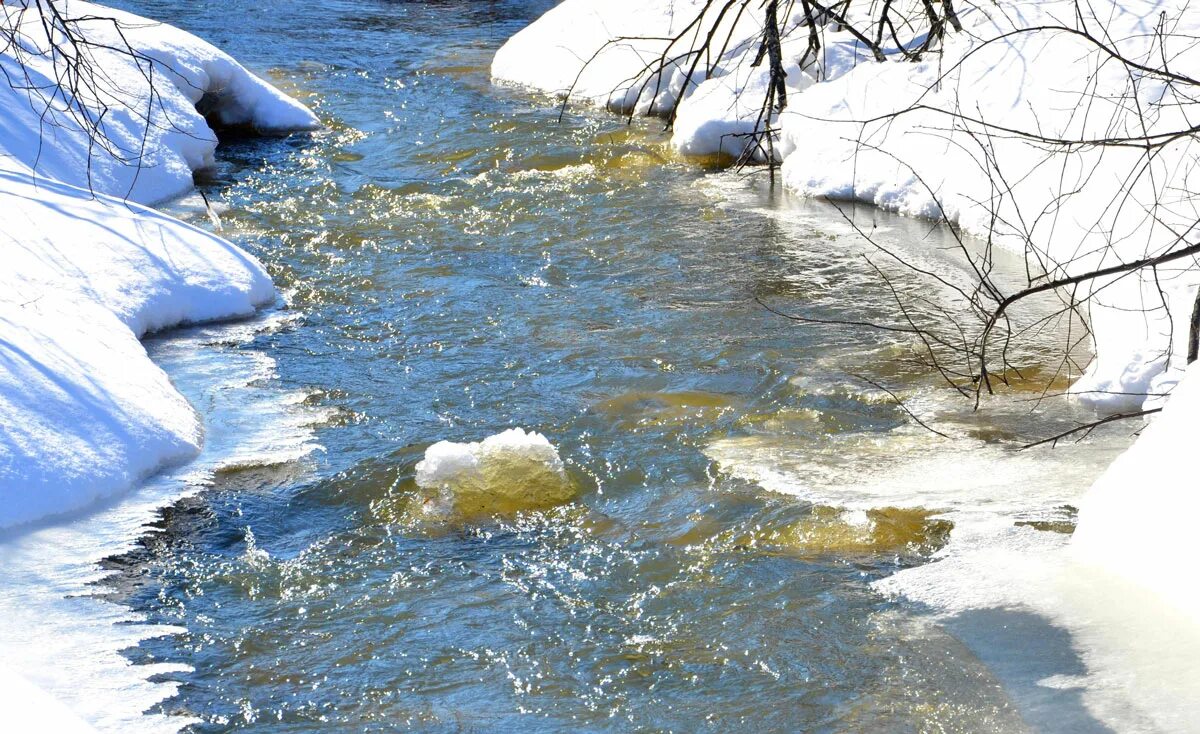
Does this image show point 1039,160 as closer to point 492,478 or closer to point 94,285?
point 492,478

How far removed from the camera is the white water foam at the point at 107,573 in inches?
148

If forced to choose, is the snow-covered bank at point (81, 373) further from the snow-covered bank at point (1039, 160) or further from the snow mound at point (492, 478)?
the snow-covered bank at point (1039, 160)

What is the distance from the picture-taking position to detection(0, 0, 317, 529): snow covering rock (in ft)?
16.1

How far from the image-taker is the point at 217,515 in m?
5.10

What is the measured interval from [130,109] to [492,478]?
442 centimetres

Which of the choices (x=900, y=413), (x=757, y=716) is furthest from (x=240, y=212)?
(x=757, y=716)

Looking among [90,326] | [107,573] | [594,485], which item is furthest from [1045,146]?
[107,573]

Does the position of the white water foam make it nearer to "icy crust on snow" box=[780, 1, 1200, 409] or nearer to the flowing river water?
the flowing river water

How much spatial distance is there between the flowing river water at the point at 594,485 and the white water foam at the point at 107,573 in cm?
4

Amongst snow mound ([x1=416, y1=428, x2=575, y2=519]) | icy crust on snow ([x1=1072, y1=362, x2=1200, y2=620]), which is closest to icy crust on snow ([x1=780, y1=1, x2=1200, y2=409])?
icy crust on snow ([x1=1072, y1=362, x2=1200, y2=620])

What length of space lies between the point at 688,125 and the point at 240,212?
12.6 ft

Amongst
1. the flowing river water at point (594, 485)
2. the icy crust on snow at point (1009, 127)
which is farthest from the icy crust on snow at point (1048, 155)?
the flowing river water at point (594, 485)

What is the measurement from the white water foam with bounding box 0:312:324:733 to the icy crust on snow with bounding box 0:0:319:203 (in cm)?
163

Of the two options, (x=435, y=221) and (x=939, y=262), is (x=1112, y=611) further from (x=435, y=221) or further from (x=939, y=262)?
(x=435, y=221)
